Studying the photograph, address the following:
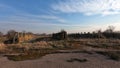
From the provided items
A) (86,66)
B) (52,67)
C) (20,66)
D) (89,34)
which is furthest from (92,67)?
(89,34)

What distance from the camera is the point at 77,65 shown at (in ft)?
59.0

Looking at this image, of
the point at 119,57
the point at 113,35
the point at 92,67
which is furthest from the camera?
the point at 113,35

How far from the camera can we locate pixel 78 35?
2660 inches

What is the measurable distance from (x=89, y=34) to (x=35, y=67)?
164ft

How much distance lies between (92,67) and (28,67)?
5.40 meters

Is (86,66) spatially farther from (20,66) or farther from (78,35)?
(78,35)

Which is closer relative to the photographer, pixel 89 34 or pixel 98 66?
pixel 98 66

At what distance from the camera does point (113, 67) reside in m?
17.2

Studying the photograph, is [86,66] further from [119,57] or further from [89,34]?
[89,34]

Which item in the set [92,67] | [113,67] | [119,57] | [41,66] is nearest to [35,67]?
[41,66]

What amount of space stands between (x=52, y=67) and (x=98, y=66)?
12.9 feet

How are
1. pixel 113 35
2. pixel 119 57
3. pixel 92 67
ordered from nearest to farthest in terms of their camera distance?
pixel 92 67
pixel 119 57
pixel 113 35

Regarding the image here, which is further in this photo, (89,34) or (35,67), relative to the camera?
(89,34)

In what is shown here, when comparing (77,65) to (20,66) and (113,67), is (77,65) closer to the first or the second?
(113,67)
